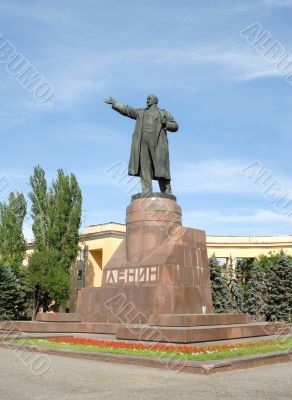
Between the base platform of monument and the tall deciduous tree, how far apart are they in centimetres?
1613

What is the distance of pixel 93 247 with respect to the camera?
1459 inches

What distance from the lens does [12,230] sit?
33906mm

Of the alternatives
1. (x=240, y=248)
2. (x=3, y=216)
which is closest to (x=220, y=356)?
(x=3, y=216)

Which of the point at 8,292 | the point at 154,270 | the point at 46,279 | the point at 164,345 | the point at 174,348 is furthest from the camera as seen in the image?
the point at 46,279

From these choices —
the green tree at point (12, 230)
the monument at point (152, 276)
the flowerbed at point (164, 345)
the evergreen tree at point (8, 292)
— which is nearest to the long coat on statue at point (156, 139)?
the monument at point (152, 276)

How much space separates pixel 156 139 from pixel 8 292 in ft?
59.2

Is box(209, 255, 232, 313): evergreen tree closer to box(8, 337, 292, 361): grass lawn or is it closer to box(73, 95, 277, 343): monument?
box(73, 95, 277, 343): monument

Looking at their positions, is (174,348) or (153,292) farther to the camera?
(153,292)

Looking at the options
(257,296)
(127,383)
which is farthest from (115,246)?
(127,383)

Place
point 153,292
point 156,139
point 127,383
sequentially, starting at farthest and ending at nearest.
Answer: point 156,139
point 153,292
point 127,383

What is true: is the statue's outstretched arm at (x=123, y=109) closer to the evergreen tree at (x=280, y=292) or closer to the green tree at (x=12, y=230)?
the evergreen tree at (x=280, y=292)

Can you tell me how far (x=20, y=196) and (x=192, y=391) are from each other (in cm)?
3165

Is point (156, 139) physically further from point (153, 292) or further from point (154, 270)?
point (153, 292)

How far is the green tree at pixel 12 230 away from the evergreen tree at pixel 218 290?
43.9ft
